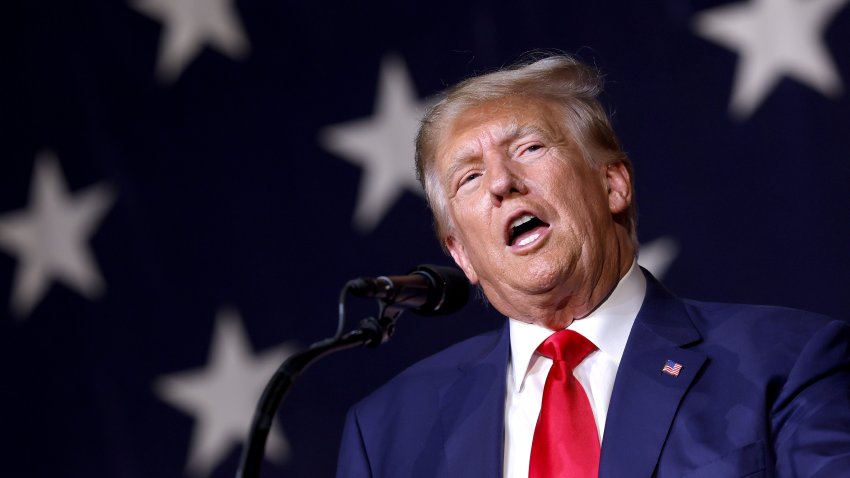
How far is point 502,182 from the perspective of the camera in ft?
6.91

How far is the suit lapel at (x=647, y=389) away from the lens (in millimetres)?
1865

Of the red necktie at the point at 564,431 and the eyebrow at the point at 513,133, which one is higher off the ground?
the eyebrow at the point at 513,133

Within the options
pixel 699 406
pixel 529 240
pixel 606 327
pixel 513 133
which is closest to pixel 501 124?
pixel 513 133

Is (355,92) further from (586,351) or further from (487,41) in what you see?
(586,351)

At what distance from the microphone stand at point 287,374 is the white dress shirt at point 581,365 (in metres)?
0.53

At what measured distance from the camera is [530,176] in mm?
2141

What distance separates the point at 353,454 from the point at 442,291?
728mm

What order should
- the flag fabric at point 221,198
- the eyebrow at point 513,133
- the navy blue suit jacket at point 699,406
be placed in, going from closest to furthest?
the navy blue suit jacket at point 699,406 → the eyebrow at point 513,133 → the flag fabric at point 221,198

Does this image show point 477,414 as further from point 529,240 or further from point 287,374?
point 287,374

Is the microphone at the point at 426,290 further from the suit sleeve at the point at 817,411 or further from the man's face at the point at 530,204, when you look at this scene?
the suit sleeve at the point at 817,411

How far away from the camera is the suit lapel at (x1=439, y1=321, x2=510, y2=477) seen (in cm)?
206

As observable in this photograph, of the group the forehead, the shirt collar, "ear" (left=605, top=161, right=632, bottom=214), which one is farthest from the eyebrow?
the shirt collar

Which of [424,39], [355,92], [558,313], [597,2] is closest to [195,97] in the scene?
[355,92]

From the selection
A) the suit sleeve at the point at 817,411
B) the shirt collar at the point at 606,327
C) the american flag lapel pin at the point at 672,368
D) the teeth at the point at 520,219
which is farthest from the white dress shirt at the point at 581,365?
the suit sleeve at the point at 817,411
